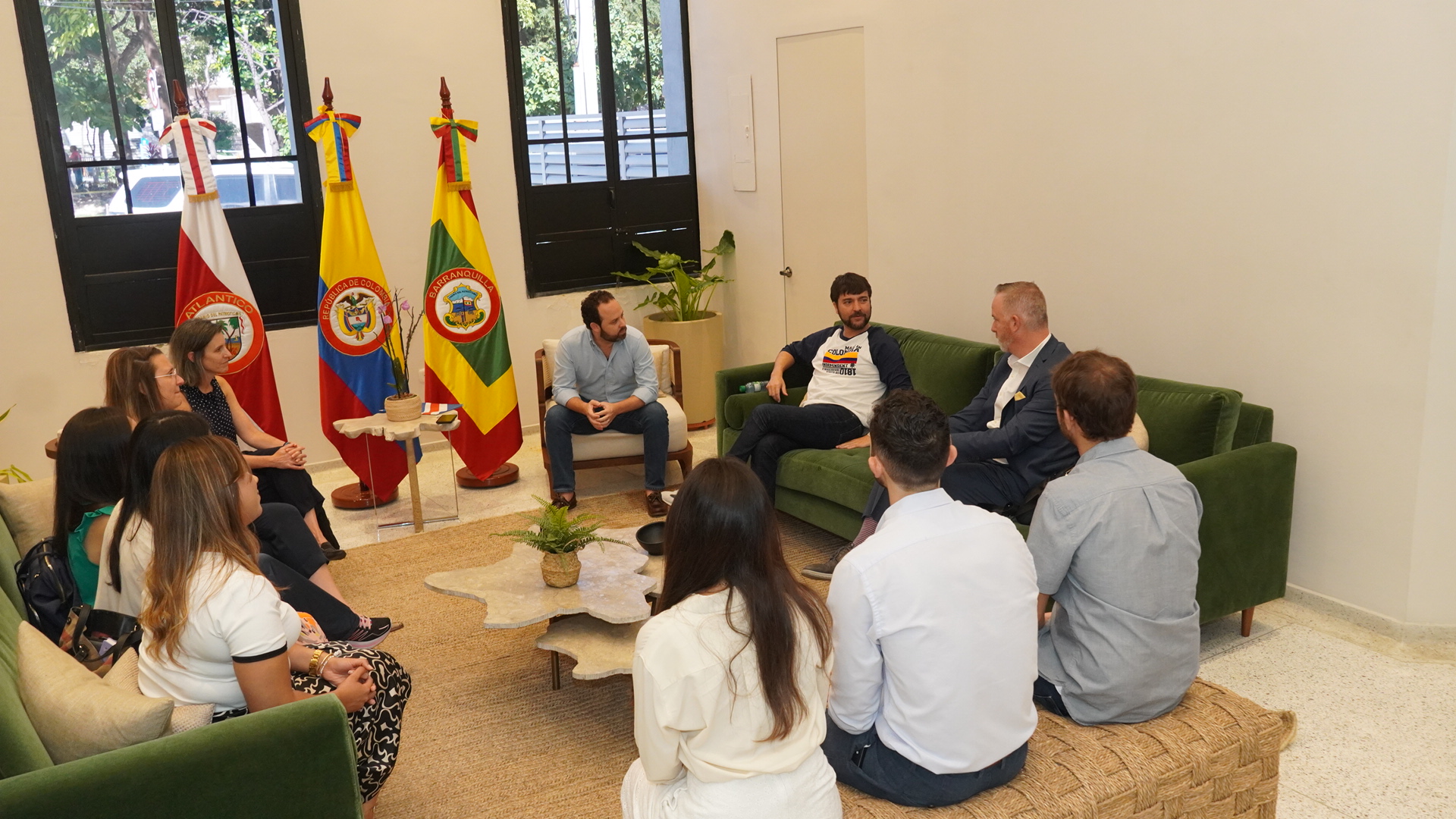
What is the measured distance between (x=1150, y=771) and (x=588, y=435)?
346cm

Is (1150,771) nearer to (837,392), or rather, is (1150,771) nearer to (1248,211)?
(1248,211)

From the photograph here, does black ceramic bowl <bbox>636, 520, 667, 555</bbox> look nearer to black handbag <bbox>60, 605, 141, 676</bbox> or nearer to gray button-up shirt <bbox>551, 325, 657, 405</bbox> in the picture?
gray button-up shirt <bbox>551, 325, 657, 405</bbox>

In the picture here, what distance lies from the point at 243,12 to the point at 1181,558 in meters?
5.65

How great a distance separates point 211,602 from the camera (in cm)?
224

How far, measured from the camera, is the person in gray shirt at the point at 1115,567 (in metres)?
2.46

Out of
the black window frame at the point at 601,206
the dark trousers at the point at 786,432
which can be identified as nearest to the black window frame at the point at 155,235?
the black window frame at the point at 601,206

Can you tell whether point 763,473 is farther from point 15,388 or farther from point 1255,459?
point 15,388

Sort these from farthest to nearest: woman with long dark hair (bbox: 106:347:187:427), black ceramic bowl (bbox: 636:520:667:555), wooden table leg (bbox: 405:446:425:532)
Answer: wooden table leg (bbox: 405:446:425:532)
woman with long dark hair (bbox: 106:347:187:427)
black ceramic bowl (bbox: 636:520:667:555)

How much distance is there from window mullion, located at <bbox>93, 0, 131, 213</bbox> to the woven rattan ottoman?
5275mm

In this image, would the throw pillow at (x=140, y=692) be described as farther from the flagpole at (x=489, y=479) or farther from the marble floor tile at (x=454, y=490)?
the flagpole at (x=489, y=479)

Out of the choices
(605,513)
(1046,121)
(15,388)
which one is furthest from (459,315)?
(1046,121)

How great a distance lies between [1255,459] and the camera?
3518mm

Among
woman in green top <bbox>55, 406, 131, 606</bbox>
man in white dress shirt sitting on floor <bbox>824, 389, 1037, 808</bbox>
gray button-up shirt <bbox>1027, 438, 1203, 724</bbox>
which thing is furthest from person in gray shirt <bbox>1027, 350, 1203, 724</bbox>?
woman in green top <bbox>55, 406, 131, 606</bbox>

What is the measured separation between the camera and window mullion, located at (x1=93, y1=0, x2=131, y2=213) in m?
5.50
